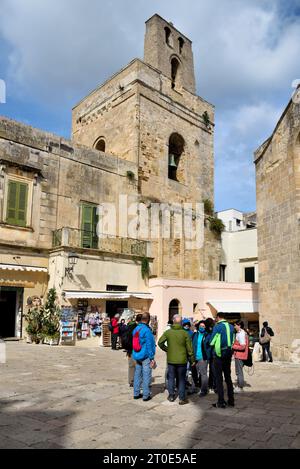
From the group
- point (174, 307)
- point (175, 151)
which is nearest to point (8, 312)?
point (174, 307)

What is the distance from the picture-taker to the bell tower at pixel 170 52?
79.3 ft

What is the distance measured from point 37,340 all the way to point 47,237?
4413 mm

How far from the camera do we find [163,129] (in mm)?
23203

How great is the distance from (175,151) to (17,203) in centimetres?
1191

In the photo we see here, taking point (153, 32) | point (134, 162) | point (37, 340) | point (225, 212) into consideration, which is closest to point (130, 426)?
point (37, 340)

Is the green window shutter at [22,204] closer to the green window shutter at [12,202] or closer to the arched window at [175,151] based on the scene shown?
the green window shutter at [12,202]

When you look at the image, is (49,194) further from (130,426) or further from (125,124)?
(130,426)

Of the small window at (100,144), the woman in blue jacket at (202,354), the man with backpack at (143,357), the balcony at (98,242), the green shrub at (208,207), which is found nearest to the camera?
the man with backpack at (143,357)

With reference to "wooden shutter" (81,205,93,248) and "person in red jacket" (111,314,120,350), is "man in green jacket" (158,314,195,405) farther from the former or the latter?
"wooden shutter" (81,205,93,248)

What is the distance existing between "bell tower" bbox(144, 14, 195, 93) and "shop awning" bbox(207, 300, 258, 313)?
13609 millimetres

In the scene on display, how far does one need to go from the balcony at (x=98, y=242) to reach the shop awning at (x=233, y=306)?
460 cm

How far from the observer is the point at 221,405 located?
6105mm

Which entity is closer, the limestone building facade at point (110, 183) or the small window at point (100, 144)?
the limestone building facade at point (110, 183)

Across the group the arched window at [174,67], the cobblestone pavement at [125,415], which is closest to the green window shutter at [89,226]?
the cobblestone pavement at [125,415]
